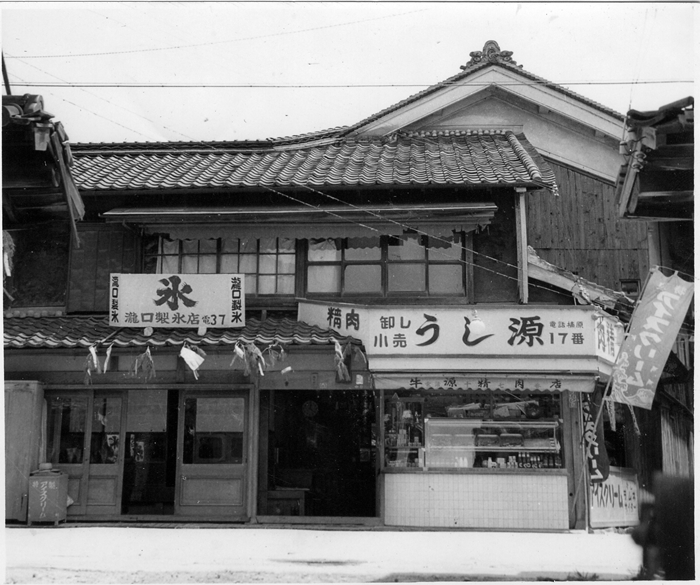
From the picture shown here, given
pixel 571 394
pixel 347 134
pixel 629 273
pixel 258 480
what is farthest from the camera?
pixel 347 134

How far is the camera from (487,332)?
12.9 metres

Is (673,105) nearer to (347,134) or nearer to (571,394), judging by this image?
(571,394)

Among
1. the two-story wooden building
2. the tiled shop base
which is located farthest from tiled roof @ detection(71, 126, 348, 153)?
the tiled shop base

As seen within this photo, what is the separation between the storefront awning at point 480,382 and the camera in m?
13.0

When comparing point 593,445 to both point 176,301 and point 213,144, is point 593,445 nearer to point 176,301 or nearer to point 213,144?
point 176,301

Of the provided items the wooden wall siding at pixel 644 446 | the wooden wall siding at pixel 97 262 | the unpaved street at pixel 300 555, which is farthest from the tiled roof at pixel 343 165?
the unpaved street at pixel 300 555

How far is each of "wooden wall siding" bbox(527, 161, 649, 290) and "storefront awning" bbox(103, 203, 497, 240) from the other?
3.28 metres

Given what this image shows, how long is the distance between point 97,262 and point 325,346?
17.5 feet

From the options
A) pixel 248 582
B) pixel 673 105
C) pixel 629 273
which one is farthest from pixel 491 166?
pixel 248 582

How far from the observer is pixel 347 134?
18.0 metres

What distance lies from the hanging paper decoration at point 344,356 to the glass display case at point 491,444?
2128mm

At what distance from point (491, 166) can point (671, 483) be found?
665 cm

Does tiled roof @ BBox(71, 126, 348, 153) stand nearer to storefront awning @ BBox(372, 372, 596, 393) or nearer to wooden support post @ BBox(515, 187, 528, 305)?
wooden support post @ BBox(515, 187, 528, 305)

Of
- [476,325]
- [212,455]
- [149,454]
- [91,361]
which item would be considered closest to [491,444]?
[476,325]
